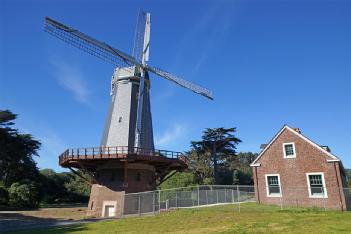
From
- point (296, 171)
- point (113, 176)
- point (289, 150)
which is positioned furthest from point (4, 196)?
point (296, 171)

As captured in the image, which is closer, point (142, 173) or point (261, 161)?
point (261, 161)

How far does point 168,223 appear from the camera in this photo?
18812 millimetres

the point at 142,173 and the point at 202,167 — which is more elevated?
the point at 202,167

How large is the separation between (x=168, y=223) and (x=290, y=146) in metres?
16.1

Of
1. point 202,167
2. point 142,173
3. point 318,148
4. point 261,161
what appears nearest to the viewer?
point 318,148

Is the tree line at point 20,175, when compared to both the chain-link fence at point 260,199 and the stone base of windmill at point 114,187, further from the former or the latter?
the chain-link fence at point 260,199

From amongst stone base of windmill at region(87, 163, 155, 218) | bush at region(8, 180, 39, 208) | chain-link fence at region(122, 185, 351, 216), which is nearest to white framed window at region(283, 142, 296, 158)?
chain-link fence at region(122, 185, 351, 216)

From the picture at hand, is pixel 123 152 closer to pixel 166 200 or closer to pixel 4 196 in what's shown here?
pixel 166 200

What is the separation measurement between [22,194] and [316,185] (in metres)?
37.3

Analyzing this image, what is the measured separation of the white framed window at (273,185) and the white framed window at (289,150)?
7.12 feet

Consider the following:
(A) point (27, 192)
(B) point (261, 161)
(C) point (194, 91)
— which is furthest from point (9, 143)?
(B) point (261, 161)

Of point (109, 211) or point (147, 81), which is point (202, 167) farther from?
point (109, 211)

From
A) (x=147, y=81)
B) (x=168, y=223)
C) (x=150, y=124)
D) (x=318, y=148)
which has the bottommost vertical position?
(x=168, y=223)

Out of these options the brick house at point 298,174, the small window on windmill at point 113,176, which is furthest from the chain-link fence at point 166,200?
the brick house at point 298,174
